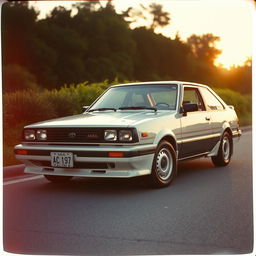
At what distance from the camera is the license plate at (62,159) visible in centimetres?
580

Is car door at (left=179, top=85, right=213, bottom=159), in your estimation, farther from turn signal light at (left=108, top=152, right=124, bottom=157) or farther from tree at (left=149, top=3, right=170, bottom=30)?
tree at (left=149, top=3, right=170, bottom=30)

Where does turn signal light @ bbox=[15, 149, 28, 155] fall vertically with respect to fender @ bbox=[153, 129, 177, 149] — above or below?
below

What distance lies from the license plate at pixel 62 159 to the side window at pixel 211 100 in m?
2.84

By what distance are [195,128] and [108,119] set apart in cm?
156

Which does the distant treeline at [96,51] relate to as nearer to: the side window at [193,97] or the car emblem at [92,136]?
the side window at [193,97]

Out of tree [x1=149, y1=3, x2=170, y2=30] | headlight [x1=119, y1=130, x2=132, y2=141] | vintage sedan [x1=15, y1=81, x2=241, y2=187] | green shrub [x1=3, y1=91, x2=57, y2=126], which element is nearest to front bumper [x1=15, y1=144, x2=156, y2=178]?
vintage sedan [x1=15, y1=81, x2=241, y2=187]

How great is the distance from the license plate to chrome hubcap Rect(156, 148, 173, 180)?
3.66 ft

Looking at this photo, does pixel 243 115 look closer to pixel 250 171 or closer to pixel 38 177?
pixel 250 171

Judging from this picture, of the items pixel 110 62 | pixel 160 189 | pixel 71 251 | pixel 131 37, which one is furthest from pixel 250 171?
pixel 131 37

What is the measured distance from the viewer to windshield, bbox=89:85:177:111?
677 centimetres

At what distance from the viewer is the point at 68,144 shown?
593 cm

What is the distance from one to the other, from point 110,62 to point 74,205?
27740 mm

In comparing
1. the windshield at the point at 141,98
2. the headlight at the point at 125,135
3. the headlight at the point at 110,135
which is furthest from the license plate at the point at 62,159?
the windshield at the point at 141,98

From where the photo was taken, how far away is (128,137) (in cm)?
576
